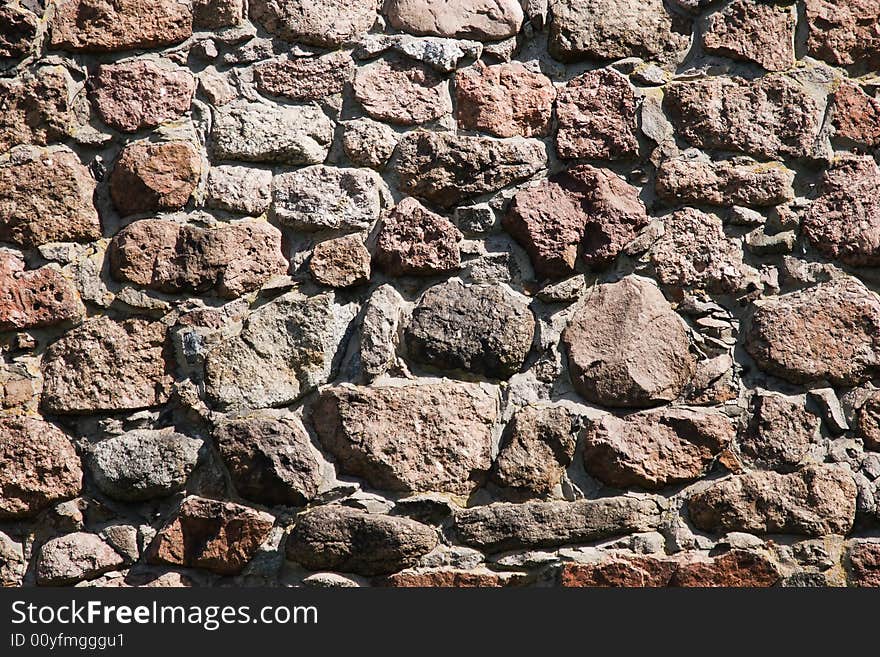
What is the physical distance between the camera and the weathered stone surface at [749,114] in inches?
104

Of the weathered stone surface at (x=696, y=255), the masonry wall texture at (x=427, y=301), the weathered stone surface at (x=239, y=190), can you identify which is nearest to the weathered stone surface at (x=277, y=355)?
the masonry wall texture at (x=427, y=301)

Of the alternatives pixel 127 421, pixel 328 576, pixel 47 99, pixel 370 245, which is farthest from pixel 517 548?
pixel 47 99

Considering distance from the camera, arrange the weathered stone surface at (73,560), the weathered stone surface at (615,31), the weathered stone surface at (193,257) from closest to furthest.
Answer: the weathered stone surface at (73,560), the weathered stone surface at (193,257), the weathered stone surface at (615,31)

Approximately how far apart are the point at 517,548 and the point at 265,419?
2.41 feet

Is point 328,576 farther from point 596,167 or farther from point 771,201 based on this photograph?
point 771,201

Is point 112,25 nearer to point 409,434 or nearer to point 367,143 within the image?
point 367,143

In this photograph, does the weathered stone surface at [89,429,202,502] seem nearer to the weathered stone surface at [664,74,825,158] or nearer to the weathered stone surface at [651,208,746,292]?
the weathered stone surface at [651,208,746,292]

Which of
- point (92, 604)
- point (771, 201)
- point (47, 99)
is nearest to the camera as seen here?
point (92, 604)

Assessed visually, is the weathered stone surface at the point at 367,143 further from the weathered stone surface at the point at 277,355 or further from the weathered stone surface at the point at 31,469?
the weathered stone surface at the point at 31,469

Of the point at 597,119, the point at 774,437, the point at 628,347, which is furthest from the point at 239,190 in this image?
the point at 774,437

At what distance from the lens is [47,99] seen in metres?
2.46

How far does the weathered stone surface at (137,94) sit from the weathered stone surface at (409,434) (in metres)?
0.87

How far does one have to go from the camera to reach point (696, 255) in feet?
8.44

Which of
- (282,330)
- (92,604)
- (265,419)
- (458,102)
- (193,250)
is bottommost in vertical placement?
(92,604)
